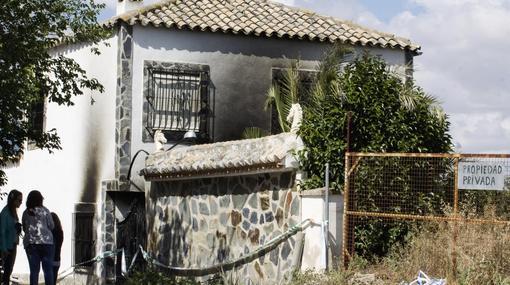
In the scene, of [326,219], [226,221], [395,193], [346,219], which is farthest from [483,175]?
[226,221]

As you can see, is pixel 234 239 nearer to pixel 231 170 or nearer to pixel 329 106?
pixel 231 170

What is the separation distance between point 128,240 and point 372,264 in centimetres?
A: 835

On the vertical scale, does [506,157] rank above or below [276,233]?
above

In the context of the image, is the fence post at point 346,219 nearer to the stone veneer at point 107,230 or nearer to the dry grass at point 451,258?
the dry grass at point 451,258

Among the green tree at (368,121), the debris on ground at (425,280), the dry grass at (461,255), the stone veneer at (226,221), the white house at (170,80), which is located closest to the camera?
the dry grass at (461,255)

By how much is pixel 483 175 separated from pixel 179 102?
10052mm

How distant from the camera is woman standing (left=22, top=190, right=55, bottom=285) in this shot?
1712cm

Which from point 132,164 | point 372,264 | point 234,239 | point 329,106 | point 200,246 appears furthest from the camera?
point 132,164

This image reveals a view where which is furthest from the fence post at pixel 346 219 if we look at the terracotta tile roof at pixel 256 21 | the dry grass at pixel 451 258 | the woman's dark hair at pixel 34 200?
the terracotta tile roof at pixel 256 21

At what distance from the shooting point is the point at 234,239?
18266 millimetres

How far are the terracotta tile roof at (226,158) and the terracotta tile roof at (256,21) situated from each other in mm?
2941

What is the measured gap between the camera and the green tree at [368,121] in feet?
54.0

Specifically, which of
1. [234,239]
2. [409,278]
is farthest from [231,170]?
[409,278]

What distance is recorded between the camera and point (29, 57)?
56.1 ft
